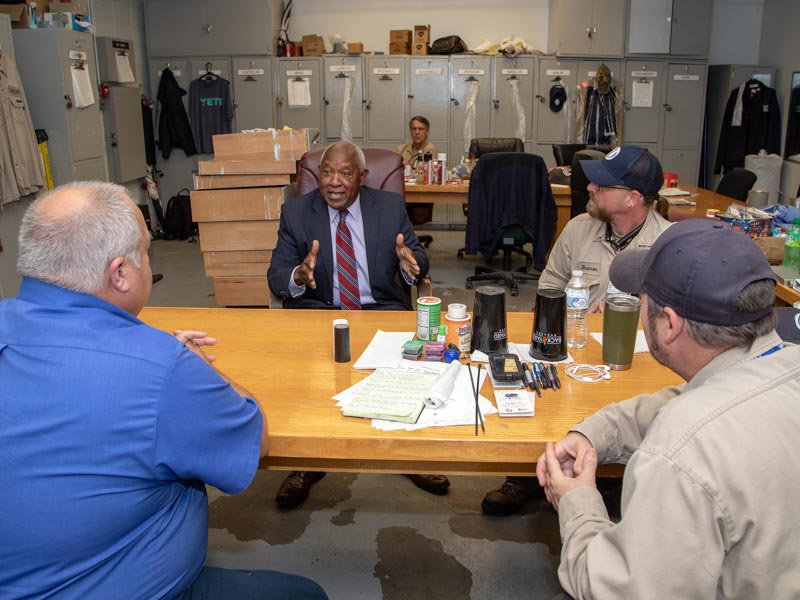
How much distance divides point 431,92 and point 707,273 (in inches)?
293

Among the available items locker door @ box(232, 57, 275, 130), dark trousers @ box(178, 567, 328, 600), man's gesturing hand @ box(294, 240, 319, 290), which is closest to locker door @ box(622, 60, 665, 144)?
locker door @ box(232, 57, 275, 130)

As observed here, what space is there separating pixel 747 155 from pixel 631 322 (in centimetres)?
747

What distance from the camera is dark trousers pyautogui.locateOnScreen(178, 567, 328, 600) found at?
137 centimetres

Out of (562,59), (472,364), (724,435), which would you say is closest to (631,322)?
(472,364)

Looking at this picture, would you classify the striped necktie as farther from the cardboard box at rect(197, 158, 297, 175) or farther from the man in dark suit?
the cardboard box at rect(197, 158, 297, 175)

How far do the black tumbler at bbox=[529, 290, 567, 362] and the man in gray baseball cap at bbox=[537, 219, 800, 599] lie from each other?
690mm

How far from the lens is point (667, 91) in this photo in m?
8.27

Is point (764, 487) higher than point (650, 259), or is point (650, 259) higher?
point (650, 259)

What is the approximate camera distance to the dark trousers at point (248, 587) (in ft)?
4.50

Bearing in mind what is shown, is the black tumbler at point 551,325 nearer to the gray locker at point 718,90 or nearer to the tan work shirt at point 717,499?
the tan work shirt at point 717,499

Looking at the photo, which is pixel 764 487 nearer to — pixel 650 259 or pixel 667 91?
pixel 650 259

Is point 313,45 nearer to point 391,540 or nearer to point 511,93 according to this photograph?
point 511,93

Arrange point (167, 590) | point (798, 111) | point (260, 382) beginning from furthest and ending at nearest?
point (798, 111) < point (260, 382) < point (167, 590)

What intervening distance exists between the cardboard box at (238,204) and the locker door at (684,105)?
230 inches
